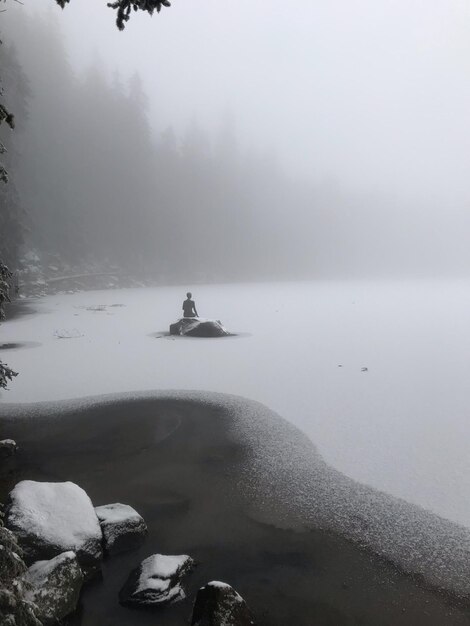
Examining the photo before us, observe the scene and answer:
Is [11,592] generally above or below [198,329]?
below

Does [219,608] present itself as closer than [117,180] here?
Yes

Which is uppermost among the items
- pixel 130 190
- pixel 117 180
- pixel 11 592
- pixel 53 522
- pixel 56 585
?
pixel 117 180

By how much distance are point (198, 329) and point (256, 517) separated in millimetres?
15225

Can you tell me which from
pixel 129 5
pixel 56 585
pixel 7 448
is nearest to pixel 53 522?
pixel 56 585

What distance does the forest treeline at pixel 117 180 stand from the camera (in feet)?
180

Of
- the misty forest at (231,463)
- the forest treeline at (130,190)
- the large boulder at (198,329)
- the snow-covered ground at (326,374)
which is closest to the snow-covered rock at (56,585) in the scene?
the misty forest at (231,463)

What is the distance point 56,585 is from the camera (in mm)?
4477

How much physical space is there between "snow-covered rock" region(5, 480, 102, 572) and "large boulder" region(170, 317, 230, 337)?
1516cm

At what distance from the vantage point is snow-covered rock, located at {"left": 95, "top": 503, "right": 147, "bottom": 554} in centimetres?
559

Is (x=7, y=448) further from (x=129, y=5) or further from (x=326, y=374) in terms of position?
(x=326, y=374)

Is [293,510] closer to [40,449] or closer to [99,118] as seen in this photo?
[40,449]

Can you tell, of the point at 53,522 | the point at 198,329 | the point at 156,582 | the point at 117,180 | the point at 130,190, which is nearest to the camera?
the point at 156,582

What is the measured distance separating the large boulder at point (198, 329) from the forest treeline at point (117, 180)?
77.0 feet

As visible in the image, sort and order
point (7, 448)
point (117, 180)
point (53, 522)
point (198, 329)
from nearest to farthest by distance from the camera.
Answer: point (53, 522), point (7, 448), point (198, 329), point (117, 180)
